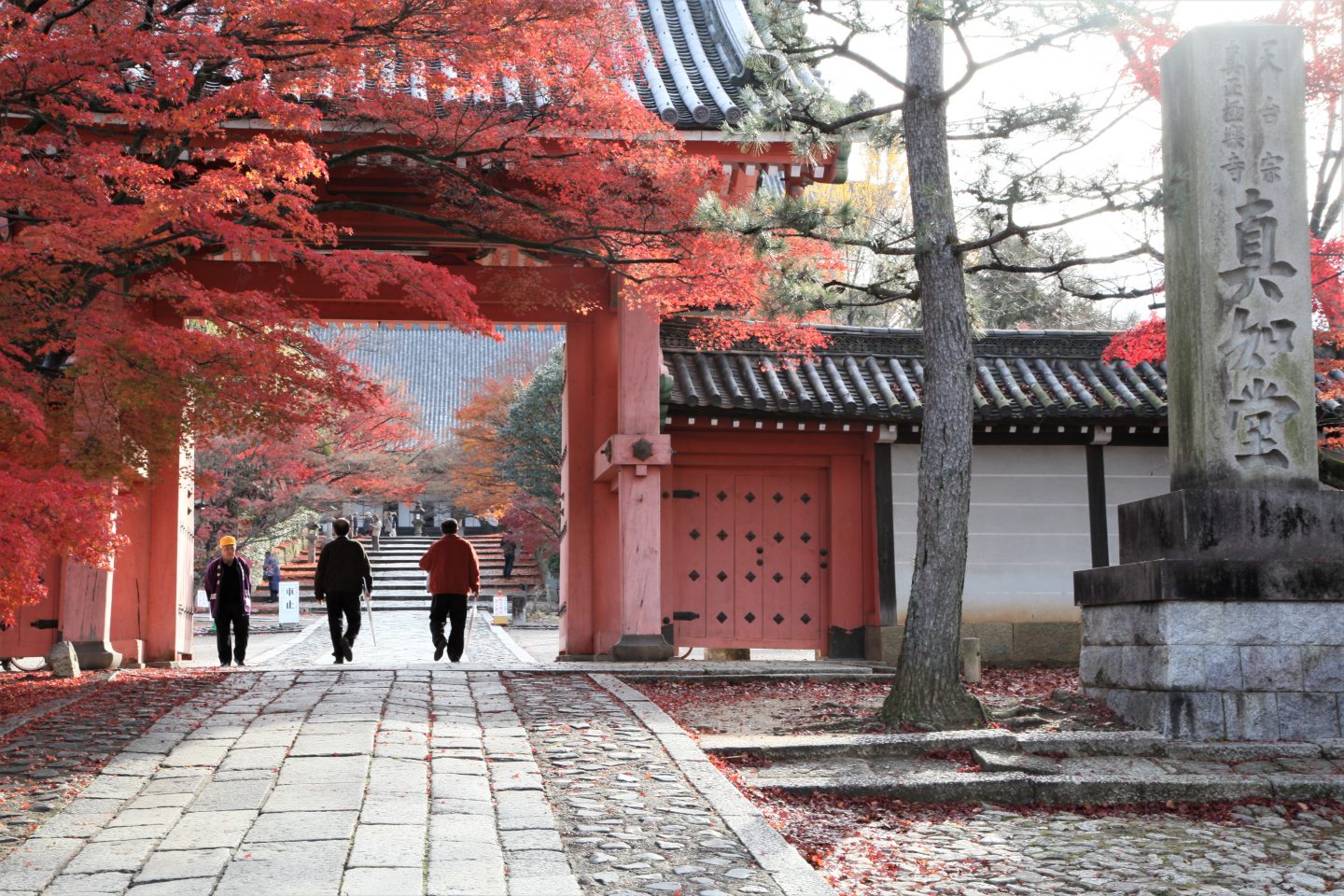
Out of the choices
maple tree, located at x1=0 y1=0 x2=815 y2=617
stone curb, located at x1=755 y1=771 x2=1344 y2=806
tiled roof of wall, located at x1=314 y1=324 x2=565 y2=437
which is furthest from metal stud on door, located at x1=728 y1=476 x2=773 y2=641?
tiled roof of wall, located at x1=314 y1=324 x2=565 y2=437

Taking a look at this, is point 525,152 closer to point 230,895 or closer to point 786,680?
point 786,680

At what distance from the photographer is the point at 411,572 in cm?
3406

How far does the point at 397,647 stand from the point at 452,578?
859 centimetres

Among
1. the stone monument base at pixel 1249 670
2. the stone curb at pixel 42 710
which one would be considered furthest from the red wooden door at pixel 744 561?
the stone monument base at pixel 1249 670

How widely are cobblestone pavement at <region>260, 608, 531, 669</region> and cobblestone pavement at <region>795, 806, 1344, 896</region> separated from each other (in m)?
9.00

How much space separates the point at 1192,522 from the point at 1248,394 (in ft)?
2.76

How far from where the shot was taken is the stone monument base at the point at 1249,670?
7.62 meters

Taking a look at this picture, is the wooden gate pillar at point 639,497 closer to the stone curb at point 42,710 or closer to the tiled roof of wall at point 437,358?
the stone curb at point 42,710

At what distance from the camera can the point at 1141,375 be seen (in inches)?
580

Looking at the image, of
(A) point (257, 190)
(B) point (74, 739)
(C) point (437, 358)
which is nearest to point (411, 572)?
(C) point (437, 358)

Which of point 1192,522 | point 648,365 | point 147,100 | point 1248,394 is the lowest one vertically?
point 1192,522

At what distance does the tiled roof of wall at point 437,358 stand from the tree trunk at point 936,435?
36003mm

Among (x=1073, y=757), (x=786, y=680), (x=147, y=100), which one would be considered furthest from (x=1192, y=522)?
(x=147, y=100)

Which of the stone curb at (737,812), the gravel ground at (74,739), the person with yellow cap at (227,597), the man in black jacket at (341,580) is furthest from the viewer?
the person with yellow cap at (227,597)
